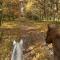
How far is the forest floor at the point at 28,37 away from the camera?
6.35 m

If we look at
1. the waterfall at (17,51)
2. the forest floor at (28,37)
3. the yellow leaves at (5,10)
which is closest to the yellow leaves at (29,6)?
the forest floor at (28,37)

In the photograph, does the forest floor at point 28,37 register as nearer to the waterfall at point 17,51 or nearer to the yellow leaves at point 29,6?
the waterfall at point 17,51

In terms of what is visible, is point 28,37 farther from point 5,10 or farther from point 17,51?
point 5,10

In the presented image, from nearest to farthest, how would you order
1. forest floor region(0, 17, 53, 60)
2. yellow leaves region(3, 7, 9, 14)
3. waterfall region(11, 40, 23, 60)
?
forest floor region(0, 17, 53, 60), waterfall region(11, 40, 23, 60), yellow leaves region(3, 7, 9, 14)

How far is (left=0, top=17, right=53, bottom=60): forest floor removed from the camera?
635 cm

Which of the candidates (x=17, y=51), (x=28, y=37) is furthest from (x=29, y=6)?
(x=17, y=51)

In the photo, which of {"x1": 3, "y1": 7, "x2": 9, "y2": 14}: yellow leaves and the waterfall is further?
{"x1": 3, "y1": 7, "x2": 9, "y2": 14}: yellow leaves

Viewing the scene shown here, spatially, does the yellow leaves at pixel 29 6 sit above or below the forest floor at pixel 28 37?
above

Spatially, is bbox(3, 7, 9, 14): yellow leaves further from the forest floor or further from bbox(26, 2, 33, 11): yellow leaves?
bbox(26, 2, 33, 11): yellow leaves

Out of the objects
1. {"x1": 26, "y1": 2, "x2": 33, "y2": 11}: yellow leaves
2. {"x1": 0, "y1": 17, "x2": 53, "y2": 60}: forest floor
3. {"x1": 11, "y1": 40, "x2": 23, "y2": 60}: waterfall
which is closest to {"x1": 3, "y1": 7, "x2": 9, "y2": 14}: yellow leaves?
{"x1": 0, "y1": 17, "x2": 53, "y2": 60}: forest floor

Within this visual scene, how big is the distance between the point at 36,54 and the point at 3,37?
1.46m

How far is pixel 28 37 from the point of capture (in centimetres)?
691

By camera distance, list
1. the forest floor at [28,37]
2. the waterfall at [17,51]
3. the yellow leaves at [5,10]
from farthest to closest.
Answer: the yellow leaves at [5,10], the waterfall at [17,51], the forest floor at [28,37]

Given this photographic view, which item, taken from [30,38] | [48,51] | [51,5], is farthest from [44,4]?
[48,51]
